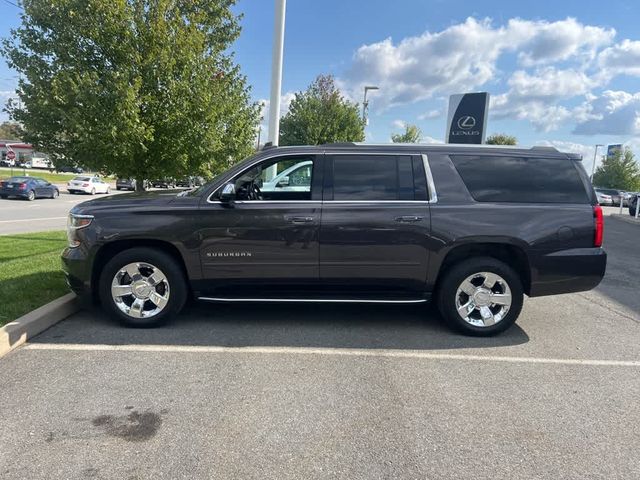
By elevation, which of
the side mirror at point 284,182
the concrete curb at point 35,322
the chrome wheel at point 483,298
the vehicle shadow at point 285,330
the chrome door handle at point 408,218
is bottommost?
the vehicle shadow at point 285,330

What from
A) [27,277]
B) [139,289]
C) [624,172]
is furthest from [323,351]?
[624,172]

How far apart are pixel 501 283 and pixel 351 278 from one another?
1.56 meters

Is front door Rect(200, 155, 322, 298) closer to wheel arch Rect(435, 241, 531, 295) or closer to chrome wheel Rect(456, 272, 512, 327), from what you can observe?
wheel arch Rect(435, 241, 531, 295)

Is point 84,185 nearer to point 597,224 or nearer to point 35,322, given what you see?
point 35,322

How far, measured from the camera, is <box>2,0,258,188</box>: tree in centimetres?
634

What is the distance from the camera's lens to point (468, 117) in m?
12.6

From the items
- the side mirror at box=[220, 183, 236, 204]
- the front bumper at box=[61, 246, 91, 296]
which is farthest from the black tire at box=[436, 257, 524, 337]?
the front bumper at box=[61, 246, 91, 296]

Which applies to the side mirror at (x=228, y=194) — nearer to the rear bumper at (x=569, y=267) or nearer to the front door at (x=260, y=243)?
the front door at (x=260, y=243)

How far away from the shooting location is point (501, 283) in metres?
4.67

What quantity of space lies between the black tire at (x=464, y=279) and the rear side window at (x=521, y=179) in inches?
26.9

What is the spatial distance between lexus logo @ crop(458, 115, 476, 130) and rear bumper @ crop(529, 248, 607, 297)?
28.3 ft

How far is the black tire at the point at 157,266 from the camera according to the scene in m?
4.56

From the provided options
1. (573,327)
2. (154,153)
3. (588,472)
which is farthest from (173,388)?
(154,153)

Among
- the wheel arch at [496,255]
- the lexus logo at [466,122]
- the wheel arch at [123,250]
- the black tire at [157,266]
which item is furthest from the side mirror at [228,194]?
the lexus logo at [466,122]
